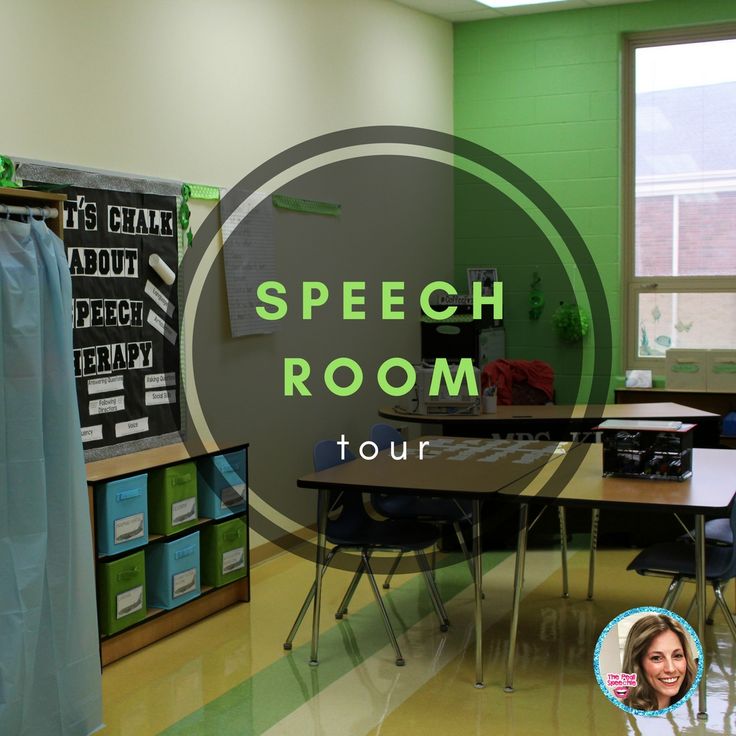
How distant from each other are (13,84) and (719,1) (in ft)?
15.7

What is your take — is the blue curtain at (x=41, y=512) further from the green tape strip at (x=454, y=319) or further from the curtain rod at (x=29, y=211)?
the green tape strip at (x=454, y=319)

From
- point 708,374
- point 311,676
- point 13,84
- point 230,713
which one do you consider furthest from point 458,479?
point 708,374

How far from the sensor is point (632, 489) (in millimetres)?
3725

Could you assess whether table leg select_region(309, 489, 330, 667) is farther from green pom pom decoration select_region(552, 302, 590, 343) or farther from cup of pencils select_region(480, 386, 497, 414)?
green pom pom decoration select_region(552, 302, 590, 343)

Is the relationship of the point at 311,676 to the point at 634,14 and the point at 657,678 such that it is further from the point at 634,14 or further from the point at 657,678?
the point at 634,14

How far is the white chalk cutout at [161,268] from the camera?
4637 millimetres

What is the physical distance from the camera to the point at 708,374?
6.39m

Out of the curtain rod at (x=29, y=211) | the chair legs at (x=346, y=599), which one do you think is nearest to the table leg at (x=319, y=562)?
the chair legs at (x=346, y=599)

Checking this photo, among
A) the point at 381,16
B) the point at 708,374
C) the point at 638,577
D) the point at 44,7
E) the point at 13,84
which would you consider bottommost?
the point at 638,577

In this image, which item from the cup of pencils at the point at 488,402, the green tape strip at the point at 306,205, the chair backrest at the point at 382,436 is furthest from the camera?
the cup of pencils at the point at 488,402

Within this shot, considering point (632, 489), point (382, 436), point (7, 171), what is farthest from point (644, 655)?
point (7, 171)

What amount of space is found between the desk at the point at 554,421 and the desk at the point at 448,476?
2.19 feet

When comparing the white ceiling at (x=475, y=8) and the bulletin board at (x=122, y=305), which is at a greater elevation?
the white ceiling at (x=475, y=8)

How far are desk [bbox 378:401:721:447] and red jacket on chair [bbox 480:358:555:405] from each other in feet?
2.64
